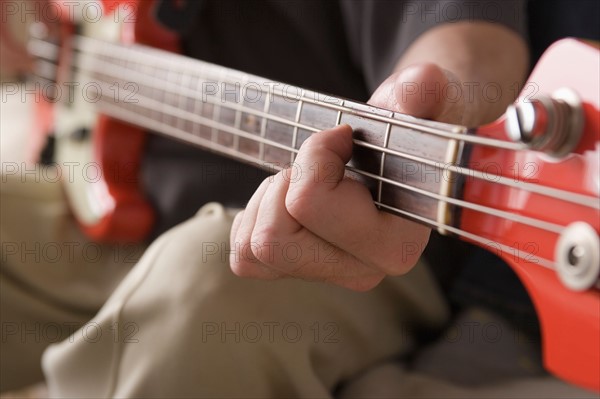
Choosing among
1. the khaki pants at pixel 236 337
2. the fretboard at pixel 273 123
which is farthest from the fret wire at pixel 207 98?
the khaki pants at pixel 236 337

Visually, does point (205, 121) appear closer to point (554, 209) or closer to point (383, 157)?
point (383, 157)

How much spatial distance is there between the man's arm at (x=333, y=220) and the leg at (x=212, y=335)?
8 cm

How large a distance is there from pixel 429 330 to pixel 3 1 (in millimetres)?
887

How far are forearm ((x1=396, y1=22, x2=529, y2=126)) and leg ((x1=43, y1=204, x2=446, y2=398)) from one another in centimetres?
20

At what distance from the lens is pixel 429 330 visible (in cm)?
68

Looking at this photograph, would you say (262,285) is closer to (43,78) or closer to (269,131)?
(269,131)

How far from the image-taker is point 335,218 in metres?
0.41

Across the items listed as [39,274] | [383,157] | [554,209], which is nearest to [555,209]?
[554,209]

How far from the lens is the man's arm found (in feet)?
1.35

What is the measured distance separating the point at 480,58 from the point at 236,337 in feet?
0.97

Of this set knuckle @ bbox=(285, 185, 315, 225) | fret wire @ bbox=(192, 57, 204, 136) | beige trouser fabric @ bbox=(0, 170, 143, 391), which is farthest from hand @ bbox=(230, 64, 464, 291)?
beige trouser fabric @ bbox=(0, 170, 143, 391)

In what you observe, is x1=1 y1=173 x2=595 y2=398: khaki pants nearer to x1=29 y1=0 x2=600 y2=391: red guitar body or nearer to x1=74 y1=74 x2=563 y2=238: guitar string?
x1=74 y1=74 x2=563 y2=238: guitar string

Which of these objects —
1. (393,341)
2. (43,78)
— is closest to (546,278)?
(393,341)

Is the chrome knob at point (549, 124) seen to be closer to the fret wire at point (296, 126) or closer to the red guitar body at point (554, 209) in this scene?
the red guitar body at point (554, 209)
